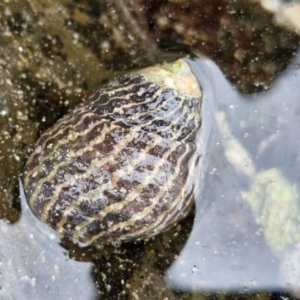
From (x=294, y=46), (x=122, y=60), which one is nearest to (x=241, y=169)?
(x=294, y=46)

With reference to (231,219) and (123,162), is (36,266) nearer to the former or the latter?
(123,162)

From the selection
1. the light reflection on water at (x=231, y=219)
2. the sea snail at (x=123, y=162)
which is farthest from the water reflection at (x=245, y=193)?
the sea snail at (x=123, y=162)

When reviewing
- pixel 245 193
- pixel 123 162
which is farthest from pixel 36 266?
pixel 245 193

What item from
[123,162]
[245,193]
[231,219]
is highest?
[123,162]

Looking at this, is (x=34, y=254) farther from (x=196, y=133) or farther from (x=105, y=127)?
(x=196, y=133)

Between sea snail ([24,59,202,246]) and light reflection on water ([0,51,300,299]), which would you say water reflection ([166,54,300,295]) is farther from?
sea snail ([24,59,202,246])

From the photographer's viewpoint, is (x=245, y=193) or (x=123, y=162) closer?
(x=123, y=162)

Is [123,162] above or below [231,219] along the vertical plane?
above
